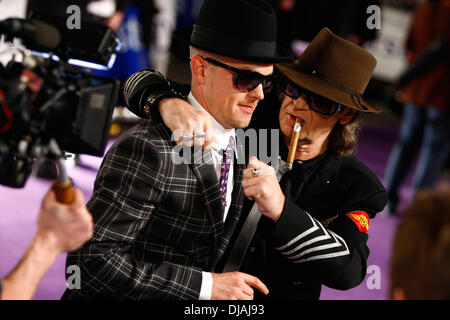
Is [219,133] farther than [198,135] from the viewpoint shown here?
Yes

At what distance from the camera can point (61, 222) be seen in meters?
1.16

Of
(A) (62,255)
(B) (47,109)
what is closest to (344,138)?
(B) (47,109)

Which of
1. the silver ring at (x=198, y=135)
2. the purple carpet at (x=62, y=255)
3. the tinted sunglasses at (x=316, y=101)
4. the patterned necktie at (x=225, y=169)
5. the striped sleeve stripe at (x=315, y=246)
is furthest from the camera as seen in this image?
the purple carpet at (x=62, y=255)

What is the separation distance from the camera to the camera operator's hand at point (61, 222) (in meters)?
1.15

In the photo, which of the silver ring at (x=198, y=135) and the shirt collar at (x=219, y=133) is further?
the shirt collar at (x=219, y=133)

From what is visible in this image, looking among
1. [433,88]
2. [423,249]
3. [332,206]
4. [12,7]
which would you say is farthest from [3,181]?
[433,88]

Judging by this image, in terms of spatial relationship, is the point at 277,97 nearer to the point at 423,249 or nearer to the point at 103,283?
the point at 103,283

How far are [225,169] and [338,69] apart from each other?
24.2 inches

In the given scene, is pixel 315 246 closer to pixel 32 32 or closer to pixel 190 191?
pixel 190 191

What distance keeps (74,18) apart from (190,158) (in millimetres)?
566

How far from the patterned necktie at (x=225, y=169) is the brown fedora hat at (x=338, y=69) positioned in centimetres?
36

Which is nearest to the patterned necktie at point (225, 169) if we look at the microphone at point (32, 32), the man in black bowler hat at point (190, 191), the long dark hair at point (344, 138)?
the man in black bowler hat at point (190, 191)

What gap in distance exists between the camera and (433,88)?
481 centimetres

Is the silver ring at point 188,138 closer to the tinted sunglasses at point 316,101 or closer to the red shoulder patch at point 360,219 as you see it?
the tinted sunglasses at point 316,101
